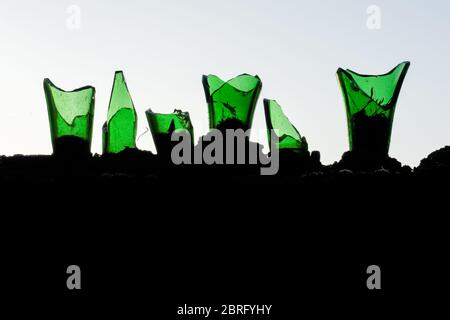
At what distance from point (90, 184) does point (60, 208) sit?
13 cm

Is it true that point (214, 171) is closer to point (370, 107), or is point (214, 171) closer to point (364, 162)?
point (364, 162)

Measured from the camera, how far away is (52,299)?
2.29 meters

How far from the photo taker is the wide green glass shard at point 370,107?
254 centimetres

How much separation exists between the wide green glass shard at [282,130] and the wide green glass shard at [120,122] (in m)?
0.52

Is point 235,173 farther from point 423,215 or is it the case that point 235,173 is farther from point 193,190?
point 423,215

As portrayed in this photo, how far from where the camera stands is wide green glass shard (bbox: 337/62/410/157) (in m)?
2.54

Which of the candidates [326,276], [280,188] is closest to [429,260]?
[326,276]

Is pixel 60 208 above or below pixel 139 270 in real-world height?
above

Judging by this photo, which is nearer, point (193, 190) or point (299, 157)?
point (193, 190)

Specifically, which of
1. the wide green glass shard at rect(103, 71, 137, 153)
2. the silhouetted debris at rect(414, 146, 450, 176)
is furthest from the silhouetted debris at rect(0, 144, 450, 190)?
the wide green glass shard at rect(103, 71, 137, 153)

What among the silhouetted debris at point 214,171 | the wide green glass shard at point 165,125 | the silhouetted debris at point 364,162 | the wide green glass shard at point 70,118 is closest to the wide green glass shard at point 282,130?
the silhouetted debris at point 214,171

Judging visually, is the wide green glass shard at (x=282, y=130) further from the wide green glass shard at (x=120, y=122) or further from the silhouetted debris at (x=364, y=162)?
the wide green glass shard at (x=120, y=122)

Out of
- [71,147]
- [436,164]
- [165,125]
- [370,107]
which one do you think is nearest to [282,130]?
[370,107]

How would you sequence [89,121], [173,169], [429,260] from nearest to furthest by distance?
1. [429,260]
2. [173,169]
3. [89,121]
